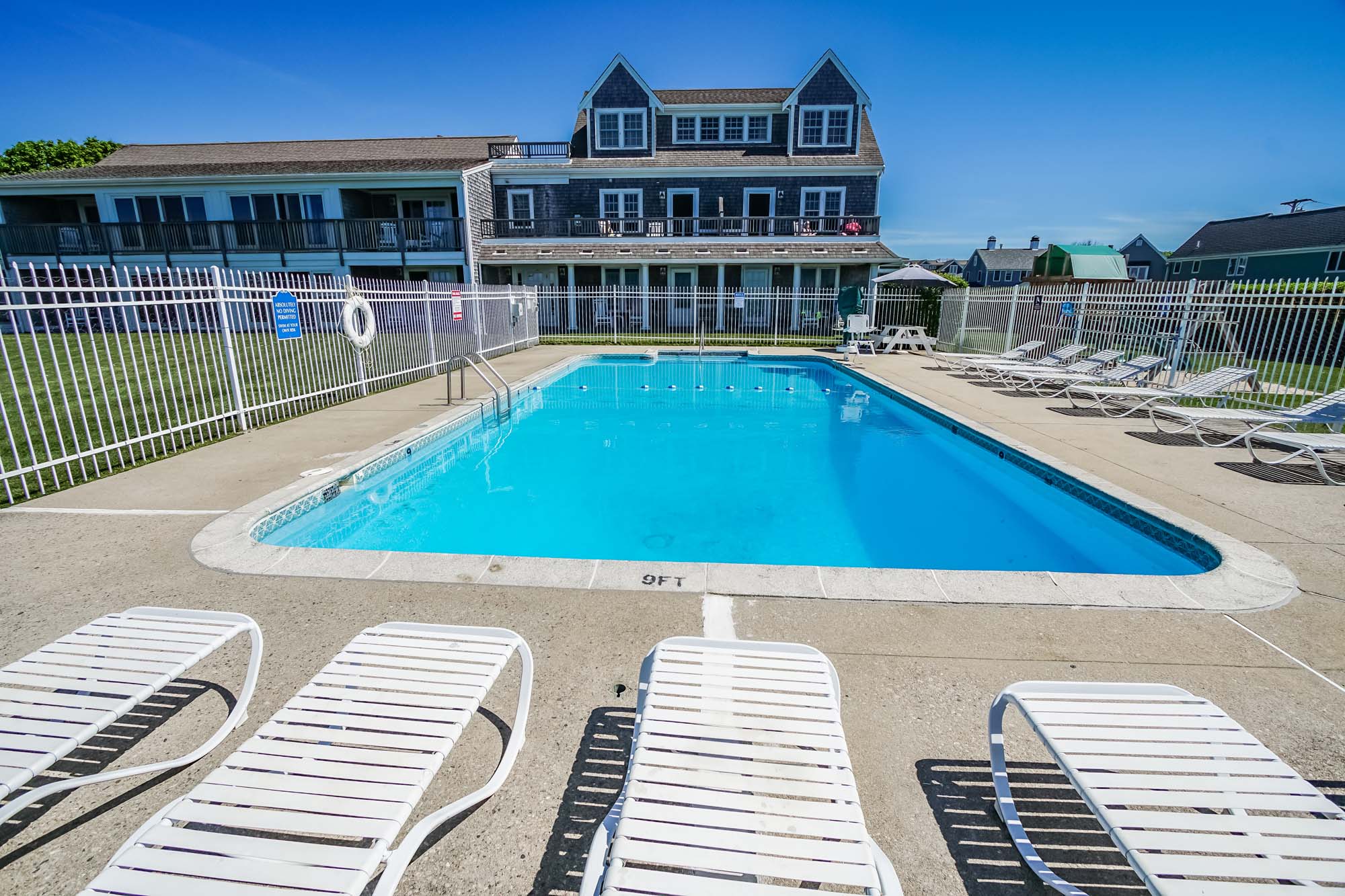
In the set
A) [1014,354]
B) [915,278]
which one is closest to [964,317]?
[915,278]

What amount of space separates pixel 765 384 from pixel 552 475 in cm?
828

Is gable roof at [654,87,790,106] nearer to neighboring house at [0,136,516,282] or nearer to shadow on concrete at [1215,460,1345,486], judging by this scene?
neighboring house at [0,136,516,282]

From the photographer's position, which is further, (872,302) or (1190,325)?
(872,302)

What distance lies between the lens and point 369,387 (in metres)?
10.9

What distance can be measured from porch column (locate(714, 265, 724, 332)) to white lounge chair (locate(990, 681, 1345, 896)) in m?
20.3

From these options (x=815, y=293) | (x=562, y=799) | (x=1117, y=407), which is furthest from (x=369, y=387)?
(x=815, y=293)

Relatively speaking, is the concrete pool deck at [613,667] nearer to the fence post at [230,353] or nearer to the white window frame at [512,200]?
the fence post at [230,353]

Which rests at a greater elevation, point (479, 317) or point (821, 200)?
point (821, 200)

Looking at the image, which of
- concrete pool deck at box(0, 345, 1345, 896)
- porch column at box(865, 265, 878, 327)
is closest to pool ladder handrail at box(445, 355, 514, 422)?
concrete pool deck at box(0, 345, 1345, 896)

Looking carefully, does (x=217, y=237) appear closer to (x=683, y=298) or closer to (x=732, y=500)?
(x=683, y=298)

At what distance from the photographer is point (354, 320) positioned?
32.3ft

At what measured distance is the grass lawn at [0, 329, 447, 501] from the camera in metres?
5.45

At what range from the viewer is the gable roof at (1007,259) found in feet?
220

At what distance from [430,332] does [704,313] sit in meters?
13.4
